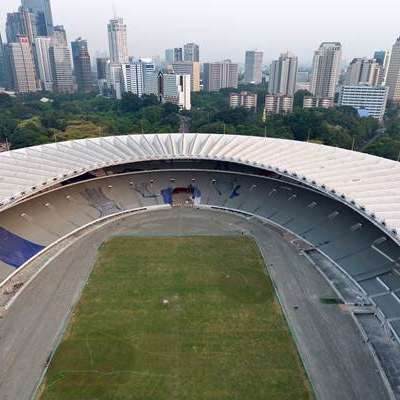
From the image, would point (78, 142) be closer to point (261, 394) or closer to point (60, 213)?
point (60, 213)

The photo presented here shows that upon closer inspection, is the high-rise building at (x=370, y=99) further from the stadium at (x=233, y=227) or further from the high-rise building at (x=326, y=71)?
the stadium at (x=233, y=227)

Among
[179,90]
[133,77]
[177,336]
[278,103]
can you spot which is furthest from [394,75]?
[177,336]

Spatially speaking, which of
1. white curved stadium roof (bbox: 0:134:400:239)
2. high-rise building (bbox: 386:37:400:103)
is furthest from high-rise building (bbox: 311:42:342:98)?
white curved stadium roof (bbox: 0:134:400:239)

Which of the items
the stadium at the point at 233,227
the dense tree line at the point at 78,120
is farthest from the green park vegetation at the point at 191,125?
the stadium at the point at 233,227

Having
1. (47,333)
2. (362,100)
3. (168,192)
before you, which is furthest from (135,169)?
(362,100)

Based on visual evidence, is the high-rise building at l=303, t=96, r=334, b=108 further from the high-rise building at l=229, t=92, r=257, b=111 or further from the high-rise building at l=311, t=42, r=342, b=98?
the high-rise building at l=311, t=42, r=342, b=98
